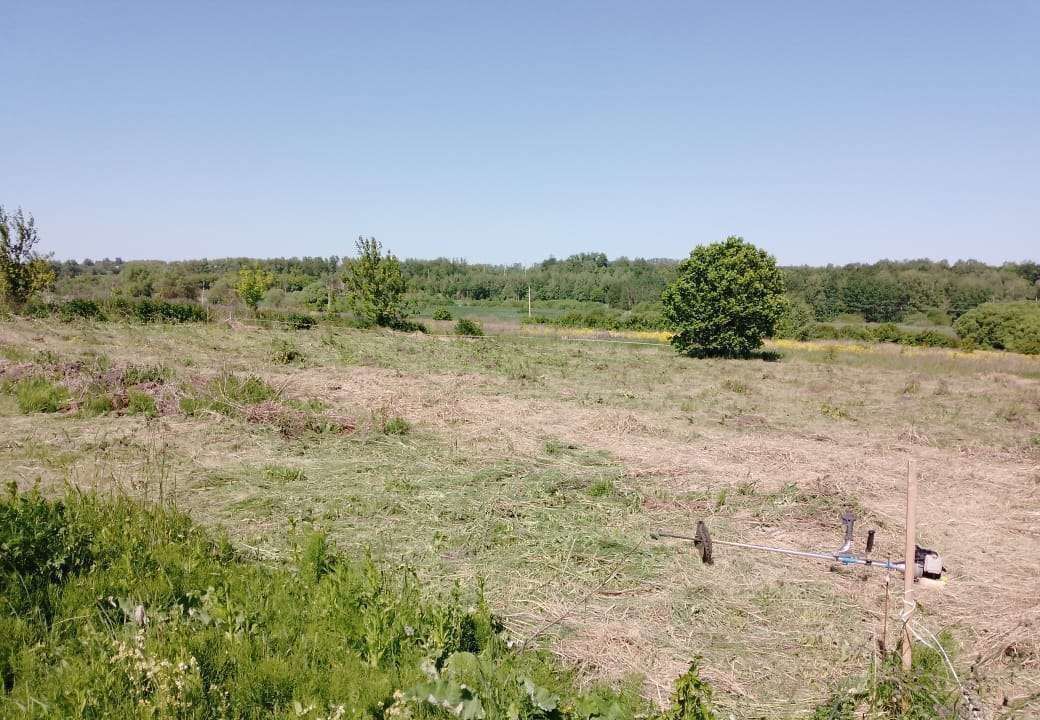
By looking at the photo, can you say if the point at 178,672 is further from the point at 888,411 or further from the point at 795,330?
the point at 795,330

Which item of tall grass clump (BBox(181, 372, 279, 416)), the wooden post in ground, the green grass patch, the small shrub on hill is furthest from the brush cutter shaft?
the green grass patch

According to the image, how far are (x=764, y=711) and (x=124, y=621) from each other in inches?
141

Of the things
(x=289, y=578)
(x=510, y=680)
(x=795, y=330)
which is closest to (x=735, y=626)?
(x=510, y=680)

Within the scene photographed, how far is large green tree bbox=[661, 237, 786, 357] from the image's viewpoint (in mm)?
24531

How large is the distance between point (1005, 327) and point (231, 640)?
49.6 m

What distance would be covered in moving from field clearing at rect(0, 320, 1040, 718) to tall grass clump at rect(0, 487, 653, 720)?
20.2 inches

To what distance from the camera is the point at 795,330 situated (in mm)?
45125

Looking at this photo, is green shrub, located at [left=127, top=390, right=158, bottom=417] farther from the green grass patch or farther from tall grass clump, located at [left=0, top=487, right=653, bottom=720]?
tall grass clump, located at [left=0, top=487, right=653, bottom=720]

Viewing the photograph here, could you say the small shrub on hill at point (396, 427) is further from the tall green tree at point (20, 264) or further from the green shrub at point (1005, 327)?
the green shrub at point (1005, 327)

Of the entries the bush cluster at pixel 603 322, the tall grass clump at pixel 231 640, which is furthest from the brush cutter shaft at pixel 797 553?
the bush cluster at pixel 603 322

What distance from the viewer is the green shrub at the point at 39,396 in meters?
8.73

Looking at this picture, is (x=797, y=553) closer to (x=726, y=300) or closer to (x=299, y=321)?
(x=726, y=300)

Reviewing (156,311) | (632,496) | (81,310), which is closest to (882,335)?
(632,496)

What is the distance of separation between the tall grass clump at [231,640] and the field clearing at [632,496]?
0.51m
